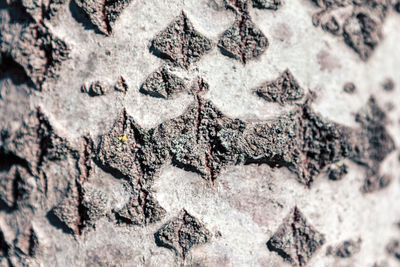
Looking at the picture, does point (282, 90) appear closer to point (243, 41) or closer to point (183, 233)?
point (243, 41)

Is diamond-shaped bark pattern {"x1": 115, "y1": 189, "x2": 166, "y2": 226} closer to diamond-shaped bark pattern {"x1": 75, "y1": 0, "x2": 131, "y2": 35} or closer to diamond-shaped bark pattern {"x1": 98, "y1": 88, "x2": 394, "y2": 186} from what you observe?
diamond-shaped bark pattern {"x1": 98, "y1": 88, "x2": 394, "y2": 186}

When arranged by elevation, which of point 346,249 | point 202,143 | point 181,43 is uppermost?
point 181,43

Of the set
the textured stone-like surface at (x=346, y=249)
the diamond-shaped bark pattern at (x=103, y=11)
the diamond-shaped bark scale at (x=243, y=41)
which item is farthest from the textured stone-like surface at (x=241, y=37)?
the textured stone-like surface at (x=346, y=249)

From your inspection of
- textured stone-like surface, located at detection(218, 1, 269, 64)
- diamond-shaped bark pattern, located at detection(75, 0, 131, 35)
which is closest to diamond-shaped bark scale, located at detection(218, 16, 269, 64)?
textured stone-like surface, located at detection(218, 1, 269, 64)

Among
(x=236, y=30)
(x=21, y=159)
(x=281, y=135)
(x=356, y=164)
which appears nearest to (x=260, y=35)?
(x=236, y=30)

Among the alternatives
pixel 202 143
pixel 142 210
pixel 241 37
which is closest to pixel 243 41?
pixel 241 37

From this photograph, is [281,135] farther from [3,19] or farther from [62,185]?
[3,19]

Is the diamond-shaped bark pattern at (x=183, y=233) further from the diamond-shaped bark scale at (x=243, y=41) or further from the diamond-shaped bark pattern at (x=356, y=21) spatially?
the diamond-shaped bark pattern at (x=356, y=21)
